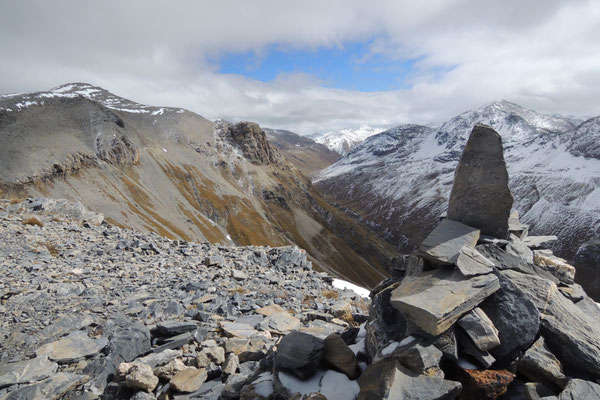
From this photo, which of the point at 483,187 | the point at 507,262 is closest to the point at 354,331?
the point at 507,262

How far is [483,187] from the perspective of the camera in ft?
34.5

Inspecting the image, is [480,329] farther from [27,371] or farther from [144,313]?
[27,371]

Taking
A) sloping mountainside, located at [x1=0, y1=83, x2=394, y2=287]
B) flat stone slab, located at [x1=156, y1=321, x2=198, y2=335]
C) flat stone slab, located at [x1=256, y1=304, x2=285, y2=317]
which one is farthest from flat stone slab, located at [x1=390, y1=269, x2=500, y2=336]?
sloping mountainside, located at [x1=0, y1=83, x2=394, y2=287]

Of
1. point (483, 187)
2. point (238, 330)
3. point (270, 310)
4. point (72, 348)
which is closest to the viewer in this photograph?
point (483, 187)

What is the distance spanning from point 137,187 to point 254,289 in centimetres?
12228

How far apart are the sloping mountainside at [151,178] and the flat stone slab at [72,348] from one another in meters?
84.1

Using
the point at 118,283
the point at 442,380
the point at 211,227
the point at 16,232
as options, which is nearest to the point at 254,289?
the point at 118,283

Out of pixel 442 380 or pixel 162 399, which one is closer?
Answer: pixel 442 380

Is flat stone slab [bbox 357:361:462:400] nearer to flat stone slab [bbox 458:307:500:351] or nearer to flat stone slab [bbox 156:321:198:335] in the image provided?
flat stone slab [bbox 458:307:500:351]

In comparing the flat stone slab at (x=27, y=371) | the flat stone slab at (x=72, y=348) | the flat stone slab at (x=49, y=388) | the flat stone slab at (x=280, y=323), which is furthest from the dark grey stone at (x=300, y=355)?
the flat stone slab at (x=27, y=371)

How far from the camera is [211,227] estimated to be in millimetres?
130000

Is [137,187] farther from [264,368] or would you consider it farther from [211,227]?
[264,368]

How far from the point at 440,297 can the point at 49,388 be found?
1099cm

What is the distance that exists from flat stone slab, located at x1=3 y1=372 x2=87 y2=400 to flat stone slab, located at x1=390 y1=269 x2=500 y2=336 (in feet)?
31.3
